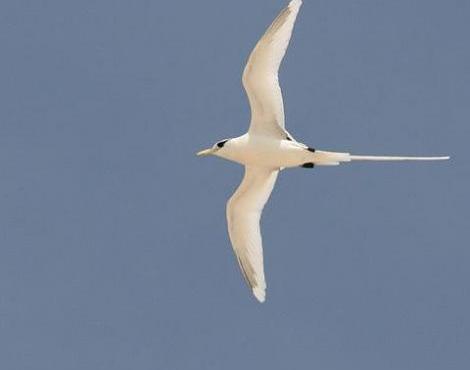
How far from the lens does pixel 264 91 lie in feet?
125

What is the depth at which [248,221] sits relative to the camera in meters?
40.1

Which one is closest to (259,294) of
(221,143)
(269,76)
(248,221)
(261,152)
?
(248,221)

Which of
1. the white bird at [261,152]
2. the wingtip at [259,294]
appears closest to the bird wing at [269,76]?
the white bird at [261,152]

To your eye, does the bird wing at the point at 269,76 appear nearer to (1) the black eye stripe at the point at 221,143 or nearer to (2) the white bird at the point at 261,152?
(2) the white bird at the point at 261,152

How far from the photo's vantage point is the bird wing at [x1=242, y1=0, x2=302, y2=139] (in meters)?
37.6

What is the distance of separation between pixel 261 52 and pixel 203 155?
333 centimetres

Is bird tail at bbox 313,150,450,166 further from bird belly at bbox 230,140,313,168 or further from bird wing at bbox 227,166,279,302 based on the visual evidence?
bird wing at bbox 227,166,279,302

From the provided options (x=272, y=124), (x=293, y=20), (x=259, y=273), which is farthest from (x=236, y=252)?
(x=293, y=20)

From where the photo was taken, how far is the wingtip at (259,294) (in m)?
39.6

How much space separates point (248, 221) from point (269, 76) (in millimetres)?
4055

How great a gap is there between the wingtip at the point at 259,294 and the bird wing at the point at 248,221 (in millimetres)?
189

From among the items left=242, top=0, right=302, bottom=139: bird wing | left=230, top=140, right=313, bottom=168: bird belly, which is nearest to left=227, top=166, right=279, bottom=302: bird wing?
left=230, top=140, right=313, bottom=168: bird belly

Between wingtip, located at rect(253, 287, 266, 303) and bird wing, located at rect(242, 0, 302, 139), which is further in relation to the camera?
wingtip, located at rect(253, 287, 266, 303)

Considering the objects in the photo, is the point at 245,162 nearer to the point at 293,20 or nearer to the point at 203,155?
the point at 203,155
